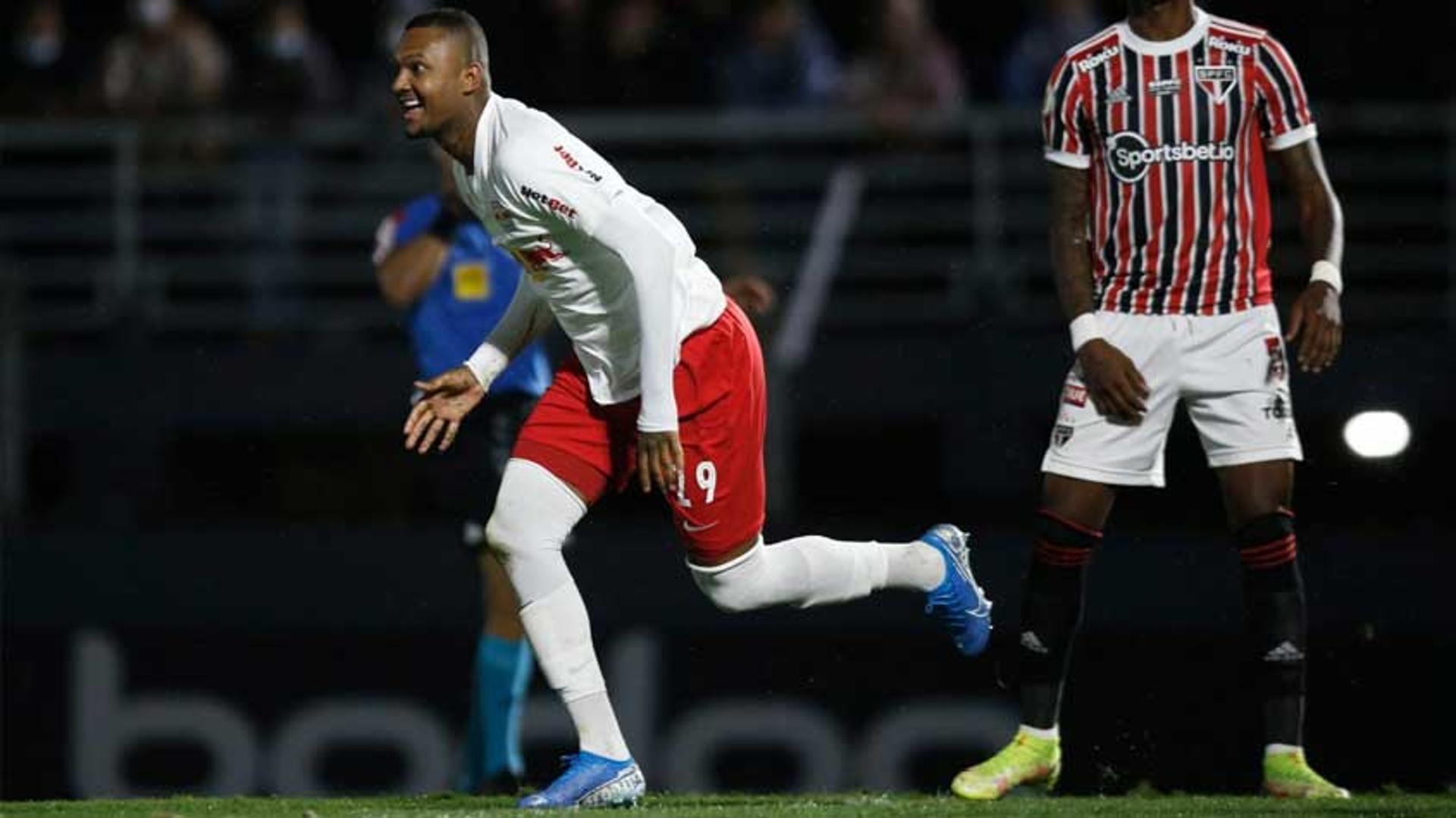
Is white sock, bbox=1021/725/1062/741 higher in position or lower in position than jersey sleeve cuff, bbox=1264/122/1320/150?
lower

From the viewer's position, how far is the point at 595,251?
21.7ft

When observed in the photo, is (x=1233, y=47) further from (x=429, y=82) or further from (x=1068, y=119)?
(x=429, y=82)

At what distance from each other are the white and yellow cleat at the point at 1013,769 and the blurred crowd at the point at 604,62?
19.3 feet

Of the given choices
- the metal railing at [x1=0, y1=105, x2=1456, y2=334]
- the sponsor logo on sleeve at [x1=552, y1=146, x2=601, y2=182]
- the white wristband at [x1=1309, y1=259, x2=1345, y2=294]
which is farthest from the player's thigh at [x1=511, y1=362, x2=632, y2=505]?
the metal railing at [x1=0, y1=105, x2=1456, y2=334]

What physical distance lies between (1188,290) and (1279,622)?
918mm

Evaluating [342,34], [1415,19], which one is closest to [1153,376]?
[1415,19]

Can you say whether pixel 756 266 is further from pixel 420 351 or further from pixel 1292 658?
pixel 1292 658

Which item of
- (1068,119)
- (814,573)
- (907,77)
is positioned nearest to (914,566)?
(814,573)

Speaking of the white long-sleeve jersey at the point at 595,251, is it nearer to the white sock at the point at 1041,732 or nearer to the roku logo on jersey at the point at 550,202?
the roku logo on jersey at the point at 550,202

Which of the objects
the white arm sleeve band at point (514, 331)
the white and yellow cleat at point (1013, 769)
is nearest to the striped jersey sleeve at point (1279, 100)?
the white and yellow cleat at point (1013, 769)

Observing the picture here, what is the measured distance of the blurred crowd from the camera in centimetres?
1273

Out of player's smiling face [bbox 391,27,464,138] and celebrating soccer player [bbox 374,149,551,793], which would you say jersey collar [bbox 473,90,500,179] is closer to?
player's smiling face [bbox 391,27,464,138]

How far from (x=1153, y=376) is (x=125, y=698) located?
5146 millimetres

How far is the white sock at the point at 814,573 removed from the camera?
686cm
